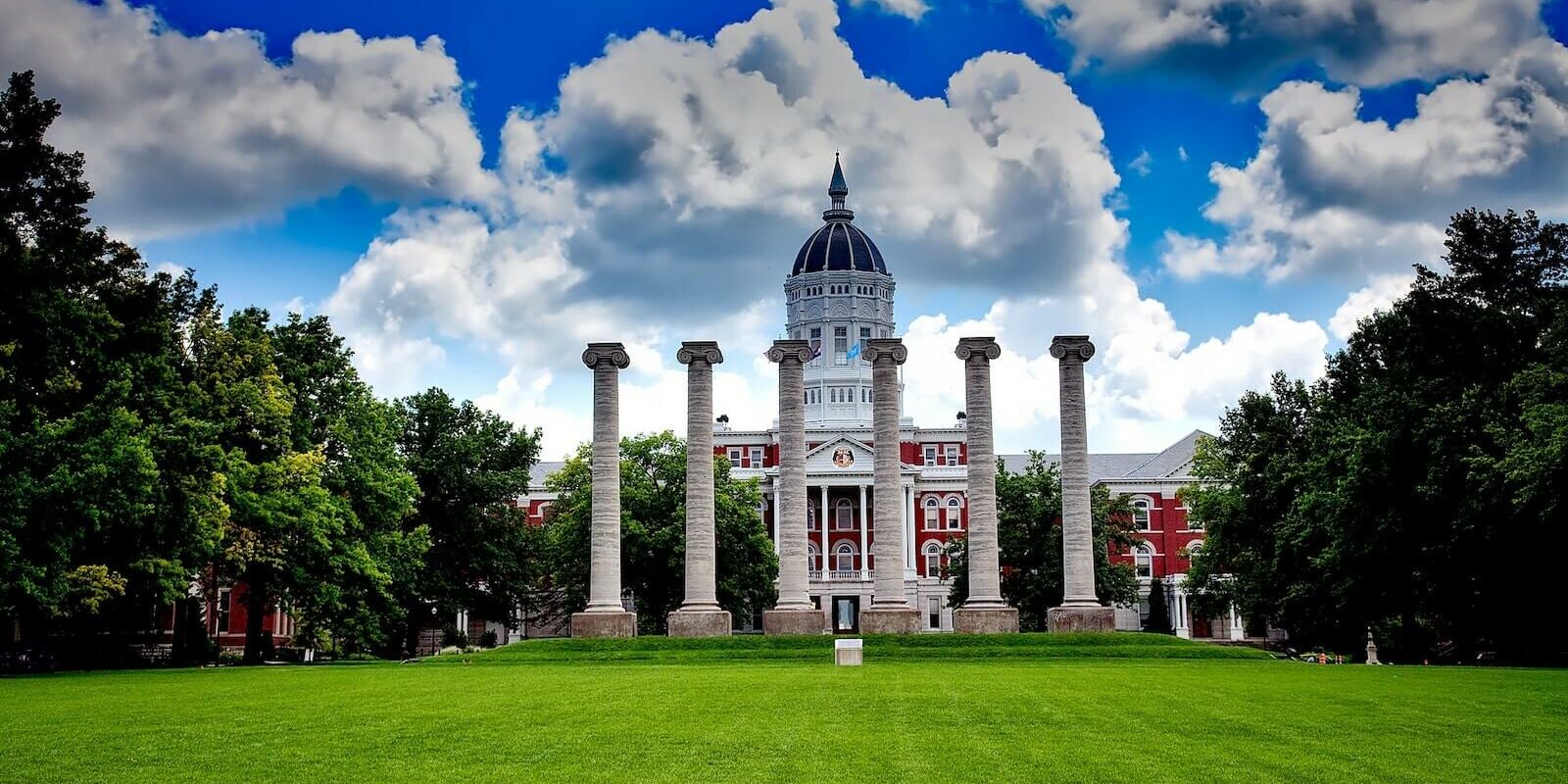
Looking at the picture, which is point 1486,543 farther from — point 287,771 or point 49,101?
point 49,101

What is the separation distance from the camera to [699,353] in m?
63.6

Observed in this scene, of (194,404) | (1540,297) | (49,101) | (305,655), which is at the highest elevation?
A: (49,101)

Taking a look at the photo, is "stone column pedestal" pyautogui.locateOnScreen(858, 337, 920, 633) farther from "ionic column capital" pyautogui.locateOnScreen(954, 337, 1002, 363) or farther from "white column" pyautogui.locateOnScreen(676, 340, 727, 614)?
"white column" pyautogui.locateOnScreen(676, 340, 727, 614)

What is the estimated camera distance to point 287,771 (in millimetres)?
19078

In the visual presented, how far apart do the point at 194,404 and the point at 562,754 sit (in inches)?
1324

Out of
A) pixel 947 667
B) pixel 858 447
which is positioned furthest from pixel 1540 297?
pixel 858 447

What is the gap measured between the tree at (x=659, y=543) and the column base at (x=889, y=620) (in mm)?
19986

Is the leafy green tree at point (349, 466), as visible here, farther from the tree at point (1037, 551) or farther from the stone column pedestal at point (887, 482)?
the tree at point (1037, 551)

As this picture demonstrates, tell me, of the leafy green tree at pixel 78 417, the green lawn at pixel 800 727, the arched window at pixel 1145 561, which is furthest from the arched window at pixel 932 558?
the green lawn at pixel 800 727

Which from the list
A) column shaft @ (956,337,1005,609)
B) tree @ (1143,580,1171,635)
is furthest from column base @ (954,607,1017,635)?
tree @ (1143,580,1171,635)

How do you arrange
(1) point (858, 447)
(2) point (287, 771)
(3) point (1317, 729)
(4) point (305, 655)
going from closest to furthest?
(2) point (287, 771) → (3) point (1317, 729) → (4) point (305, 655) → (1) point (858, 447)

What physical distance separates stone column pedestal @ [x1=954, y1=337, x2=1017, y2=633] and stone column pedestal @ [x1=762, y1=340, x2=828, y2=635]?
669cm

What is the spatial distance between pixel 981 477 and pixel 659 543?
2263 cm

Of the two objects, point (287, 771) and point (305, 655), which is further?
point (305, 655)
